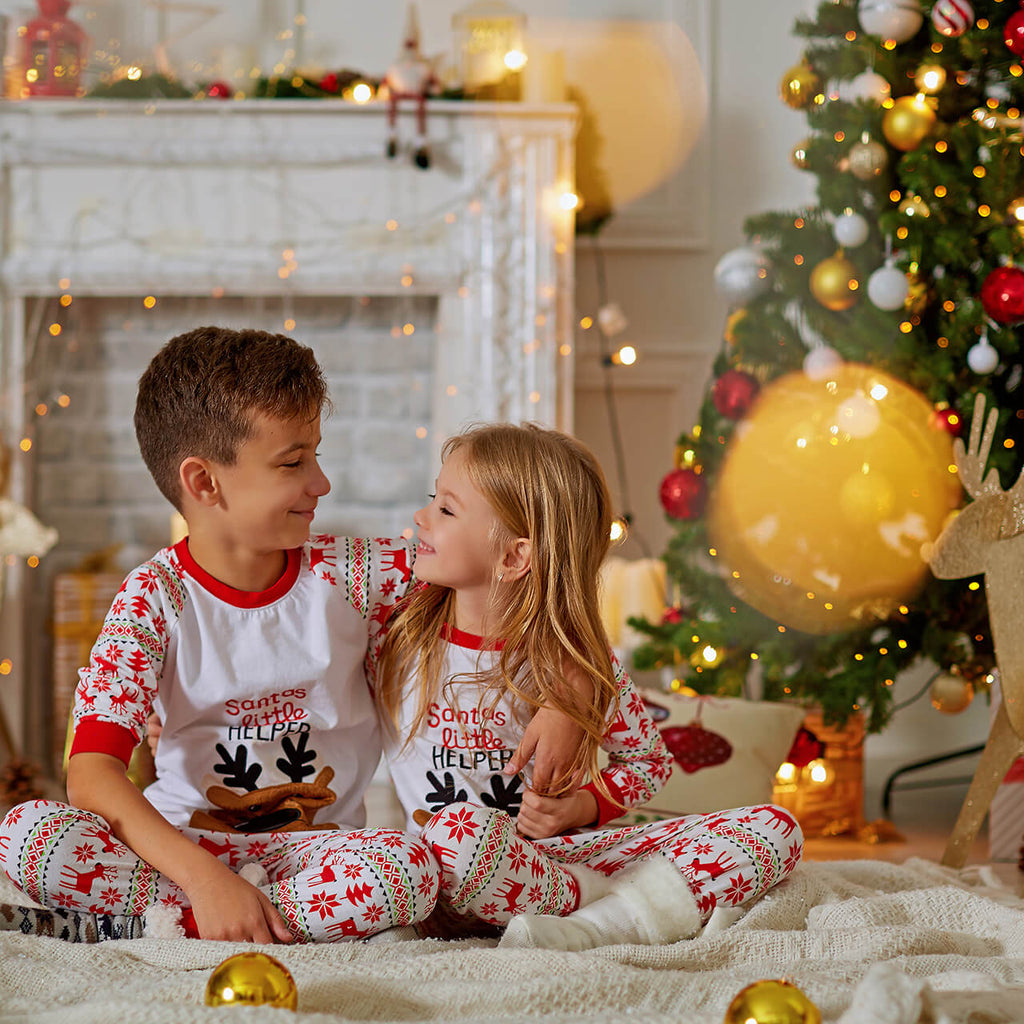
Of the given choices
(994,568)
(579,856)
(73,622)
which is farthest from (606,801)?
(73,622)

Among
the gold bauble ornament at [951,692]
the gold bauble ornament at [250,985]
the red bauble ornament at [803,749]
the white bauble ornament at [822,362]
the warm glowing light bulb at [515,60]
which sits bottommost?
the red bauble ornament at [803,749]

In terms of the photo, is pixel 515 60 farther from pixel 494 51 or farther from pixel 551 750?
pixel 551 750

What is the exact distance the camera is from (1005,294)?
203 cm

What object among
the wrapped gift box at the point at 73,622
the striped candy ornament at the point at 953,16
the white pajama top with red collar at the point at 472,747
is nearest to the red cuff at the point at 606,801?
the white pajama top with red collar at the point at 472,747

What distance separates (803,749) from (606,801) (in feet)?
2.78

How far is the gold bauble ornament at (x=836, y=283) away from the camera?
2174 millimetres

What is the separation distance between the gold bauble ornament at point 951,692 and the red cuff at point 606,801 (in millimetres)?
1010

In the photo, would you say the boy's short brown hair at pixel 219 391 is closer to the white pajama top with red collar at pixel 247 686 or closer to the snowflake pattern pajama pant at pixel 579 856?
the white pajama top with red collar at pixel 247 686

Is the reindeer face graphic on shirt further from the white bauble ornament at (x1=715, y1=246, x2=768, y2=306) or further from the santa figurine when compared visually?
the santa figurine

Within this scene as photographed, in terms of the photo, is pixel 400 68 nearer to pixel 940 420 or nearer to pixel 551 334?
pixel 551 334

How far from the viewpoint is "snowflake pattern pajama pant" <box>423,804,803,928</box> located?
124cm

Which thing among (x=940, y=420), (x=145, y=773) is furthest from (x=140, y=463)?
(x=940, y=420)

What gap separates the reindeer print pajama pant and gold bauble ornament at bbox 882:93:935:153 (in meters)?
1.56

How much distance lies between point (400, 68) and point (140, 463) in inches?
44.7
